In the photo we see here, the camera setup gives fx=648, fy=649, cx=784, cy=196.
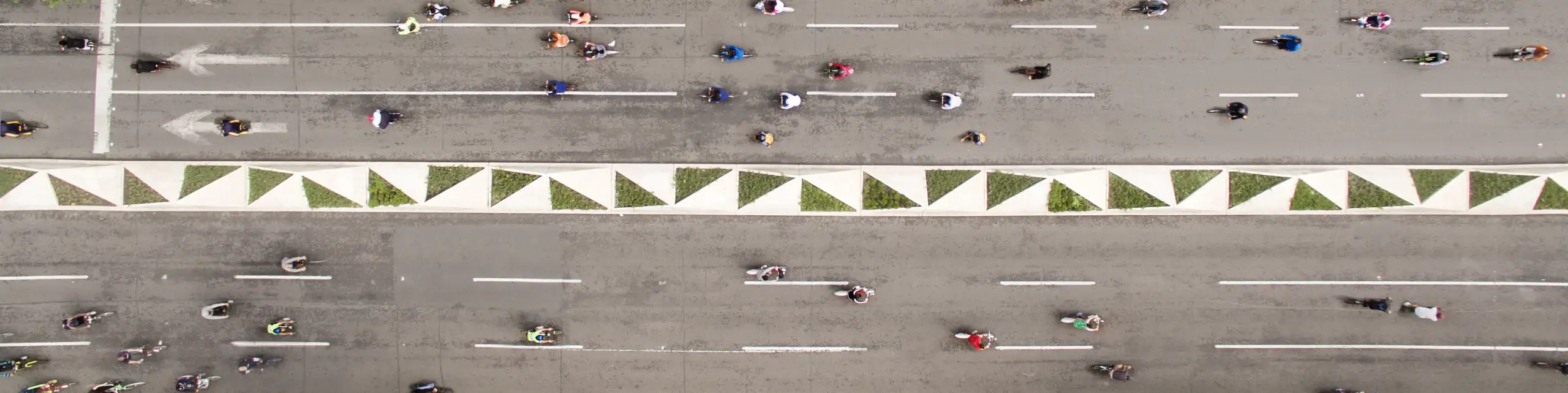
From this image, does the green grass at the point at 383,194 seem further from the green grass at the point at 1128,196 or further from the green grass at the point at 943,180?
the green grass at the point at 1128,196

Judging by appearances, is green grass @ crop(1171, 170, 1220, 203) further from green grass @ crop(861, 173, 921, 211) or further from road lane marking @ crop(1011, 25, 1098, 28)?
green grass @ crop(861, 173, 921, 211)

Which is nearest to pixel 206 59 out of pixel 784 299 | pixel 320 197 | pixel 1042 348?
pixel 320 197

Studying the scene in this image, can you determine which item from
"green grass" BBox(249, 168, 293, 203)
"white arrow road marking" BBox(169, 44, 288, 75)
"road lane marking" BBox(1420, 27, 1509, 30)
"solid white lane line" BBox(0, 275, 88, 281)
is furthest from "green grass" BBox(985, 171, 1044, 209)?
"solid white lane line" BBox(0, 275, 88, 281)

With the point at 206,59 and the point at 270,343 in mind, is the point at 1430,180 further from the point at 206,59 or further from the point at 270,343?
the point at 206,59

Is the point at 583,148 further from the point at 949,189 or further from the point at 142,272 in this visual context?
the point at 142,272

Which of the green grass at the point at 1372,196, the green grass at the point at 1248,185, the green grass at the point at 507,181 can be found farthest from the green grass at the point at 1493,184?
the green grass at the point at 507,181

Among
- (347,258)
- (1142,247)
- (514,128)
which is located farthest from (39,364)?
(1142,247)
